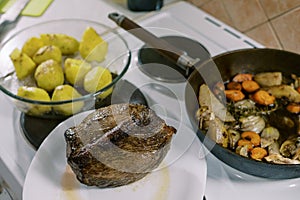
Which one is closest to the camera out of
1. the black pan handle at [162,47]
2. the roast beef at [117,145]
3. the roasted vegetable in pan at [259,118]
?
the roast beef at [117,145]

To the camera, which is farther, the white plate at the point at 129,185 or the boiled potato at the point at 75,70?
the boiled potato at the point at 75,70

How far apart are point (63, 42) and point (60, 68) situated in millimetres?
91

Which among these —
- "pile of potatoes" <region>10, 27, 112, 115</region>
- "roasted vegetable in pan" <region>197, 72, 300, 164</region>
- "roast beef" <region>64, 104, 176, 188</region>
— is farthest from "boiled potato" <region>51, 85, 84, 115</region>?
"roasted vegetable in pan" <region>197, 72, 300, 164</region>

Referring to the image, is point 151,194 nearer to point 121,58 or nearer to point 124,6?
point 121,58

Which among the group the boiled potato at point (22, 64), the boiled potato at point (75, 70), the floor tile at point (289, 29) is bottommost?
the floor tile at point (289, 29)

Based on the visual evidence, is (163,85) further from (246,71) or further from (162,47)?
(246,71)

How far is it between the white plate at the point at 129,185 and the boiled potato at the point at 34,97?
8cm

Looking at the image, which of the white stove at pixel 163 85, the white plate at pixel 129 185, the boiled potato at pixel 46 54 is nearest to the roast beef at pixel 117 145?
the white plate at pixel 129 185

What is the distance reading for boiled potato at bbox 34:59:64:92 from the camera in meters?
0.86

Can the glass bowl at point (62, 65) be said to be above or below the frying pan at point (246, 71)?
above

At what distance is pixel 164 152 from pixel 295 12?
0.49 metres

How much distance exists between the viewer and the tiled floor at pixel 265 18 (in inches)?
39.2

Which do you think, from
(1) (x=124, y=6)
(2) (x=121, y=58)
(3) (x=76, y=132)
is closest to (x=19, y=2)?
(1) (x=124, y=6)

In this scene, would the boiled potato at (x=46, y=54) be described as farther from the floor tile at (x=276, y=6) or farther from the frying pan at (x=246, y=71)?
the floor tile at (x=276, y=6)
